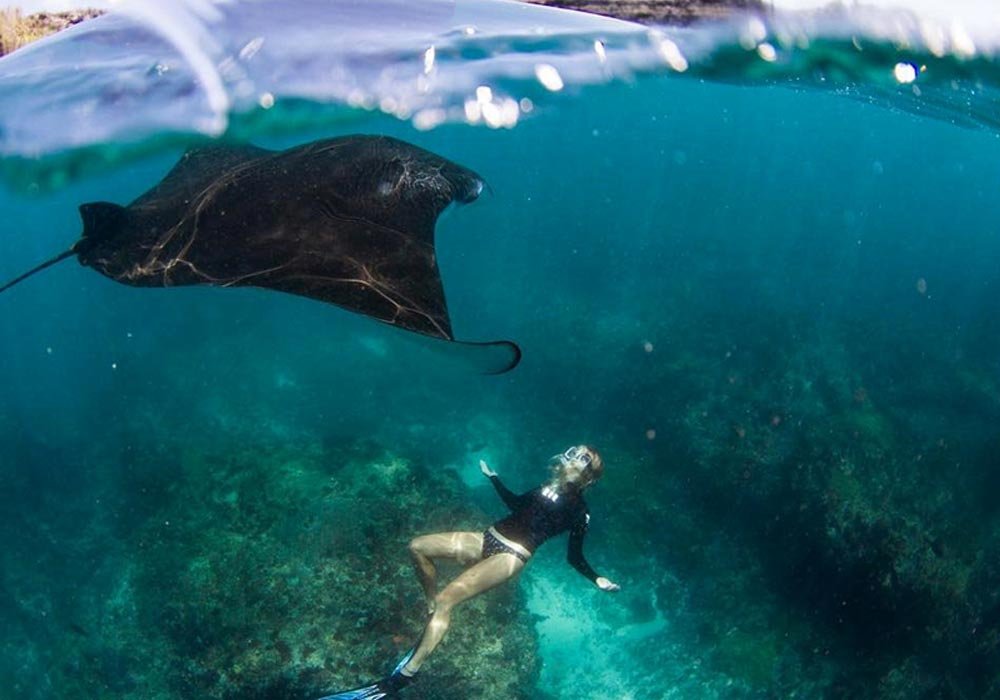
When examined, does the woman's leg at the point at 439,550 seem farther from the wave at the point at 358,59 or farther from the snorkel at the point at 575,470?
the wave at the point at 358,59

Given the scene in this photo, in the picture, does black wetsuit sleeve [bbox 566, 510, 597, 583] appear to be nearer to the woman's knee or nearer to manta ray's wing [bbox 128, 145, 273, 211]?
the woman's knee

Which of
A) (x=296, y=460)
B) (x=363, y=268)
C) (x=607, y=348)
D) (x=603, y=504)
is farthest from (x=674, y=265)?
(x=363, y=268)

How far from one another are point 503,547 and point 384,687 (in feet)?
7.02

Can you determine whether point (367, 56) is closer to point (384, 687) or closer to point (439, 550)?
point (439, 550)

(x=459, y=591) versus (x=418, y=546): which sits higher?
(x=418, y=546)

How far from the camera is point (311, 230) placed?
5191 millimetres

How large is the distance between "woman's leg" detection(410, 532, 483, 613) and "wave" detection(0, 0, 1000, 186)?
821 cm

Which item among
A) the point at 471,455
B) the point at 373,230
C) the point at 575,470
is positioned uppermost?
the point at 373,230

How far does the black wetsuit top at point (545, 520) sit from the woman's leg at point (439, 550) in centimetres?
48

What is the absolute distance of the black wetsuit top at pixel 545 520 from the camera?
7.00 metres

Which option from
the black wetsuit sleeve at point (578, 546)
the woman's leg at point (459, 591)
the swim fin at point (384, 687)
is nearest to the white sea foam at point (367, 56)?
the black wetsuit sleeve at point (578, 546)

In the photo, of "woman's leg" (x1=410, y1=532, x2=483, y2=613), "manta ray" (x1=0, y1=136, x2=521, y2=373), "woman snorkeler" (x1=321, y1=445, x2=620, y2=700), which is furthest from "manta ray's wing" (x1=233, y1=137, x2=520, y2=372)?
"woman's leg" (x1=410, y1=532, x2=483, y2=613)

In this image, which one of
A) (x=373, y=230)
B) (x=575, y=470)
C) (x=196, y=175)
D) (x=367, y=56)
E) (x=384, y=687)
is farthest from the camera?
(x=367, y=56)

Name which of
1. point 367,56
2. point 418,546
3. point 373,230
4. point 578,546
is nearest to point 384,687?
point 418,546
